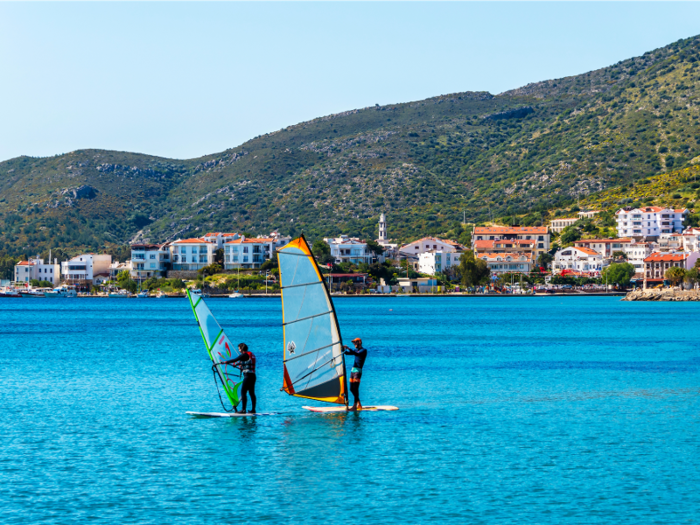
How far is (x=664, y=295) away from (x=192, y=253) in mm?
92348

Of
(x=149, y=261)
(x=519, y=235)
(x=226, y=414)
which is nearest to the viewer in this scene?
(x=226, y=414)

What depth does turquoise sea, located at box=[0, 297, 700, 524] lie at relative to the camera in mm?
17750

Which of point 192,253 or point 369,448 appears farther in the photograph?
point 192,253

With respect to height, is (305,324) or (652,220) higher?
(652,220)

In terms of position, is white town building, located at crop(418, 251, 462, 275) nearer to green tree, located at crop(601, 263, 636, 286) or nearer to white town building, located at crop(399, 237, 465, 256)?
white town building, located at crop(399, 237, 465, 256)

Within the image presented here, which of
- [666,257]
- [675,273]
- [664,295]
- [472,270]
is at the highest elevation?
[666,257]

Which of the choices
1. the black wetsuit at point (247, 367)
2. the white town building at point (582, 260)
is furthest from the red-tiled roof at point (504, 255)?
the black wetsuit at point (247, 367)

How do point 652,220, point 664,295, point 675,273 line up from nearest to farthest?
point 664,295, point 675,273, point 652,220

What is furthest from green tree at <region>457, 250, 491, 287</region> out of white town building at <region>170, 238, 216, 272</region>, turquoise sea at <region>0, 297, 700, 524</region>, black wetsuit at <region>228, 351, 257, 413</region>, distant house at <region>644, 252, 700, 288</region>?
black wetsuit at <region>228, 351, 257, 413</region>

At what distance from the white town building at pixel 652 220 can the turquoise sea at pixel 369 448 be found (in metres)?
147

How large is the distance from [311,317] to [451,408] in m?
7.22

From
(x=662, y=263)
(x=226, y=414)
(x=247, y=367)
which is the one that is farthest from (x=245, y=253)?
(x=247, y=367)

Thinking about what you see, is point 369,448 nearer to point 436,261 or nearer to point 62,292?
point 436,261

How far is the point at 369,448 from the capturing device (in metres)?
23.0
